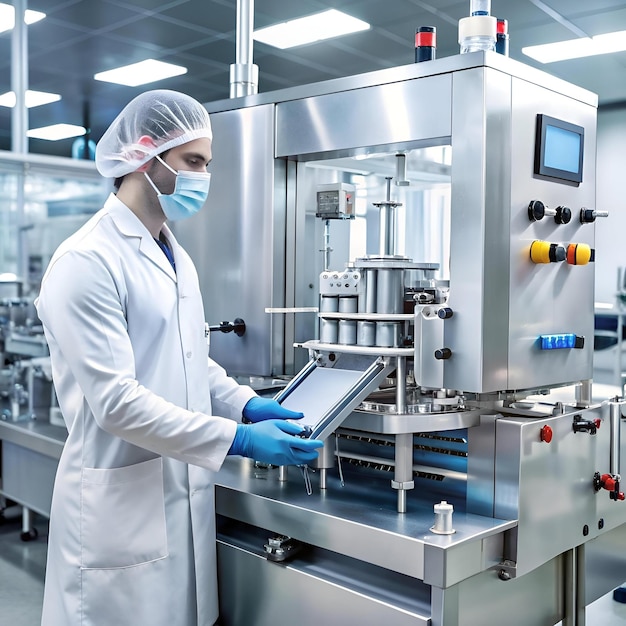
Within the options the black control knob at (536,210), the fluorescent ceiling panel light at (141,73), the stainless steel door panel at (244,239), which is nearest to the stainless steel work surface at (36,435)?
the stainless steel door panel at (244,239)

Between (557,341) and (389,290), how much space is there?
1.22ft

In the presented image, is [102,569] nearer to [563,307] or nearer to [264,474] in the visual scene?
[264,474]

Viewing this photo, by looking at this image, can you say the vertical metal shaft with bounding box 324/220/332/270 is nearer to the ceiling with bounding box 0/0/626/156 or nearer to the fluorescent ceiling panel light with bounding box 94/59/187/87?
the ceiling with bounding box 0/0/626/156

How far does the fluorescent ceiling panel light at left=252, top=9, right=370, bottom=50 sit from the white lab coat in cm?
315

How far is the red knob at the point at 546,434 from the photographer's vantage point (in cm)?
139

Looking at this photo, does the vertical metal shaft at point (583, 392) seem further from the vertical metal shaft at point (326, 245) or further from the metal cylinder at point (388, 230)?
the vertical metal shaft at point (326, 245)

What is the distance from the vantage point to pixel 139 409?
4.17ft

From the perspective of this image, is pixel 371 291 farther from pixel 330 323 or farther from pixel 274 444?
pixel 274 444

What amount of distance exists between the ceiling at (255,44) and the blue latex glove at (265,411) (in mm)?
2987

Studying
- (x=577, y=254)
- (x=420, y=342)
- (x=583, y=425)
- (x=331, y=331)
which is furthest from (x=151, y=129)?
(x=583, y=425)

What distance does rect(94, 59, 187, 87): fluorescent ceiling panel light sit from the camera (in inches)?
205

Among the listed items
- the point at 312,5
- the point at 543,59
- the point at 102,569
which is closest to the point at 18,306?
the point at 312,5

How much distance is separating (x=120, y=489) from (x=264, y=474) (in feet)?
1.32

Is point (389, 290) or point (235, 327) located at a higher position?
point (389, 290)
